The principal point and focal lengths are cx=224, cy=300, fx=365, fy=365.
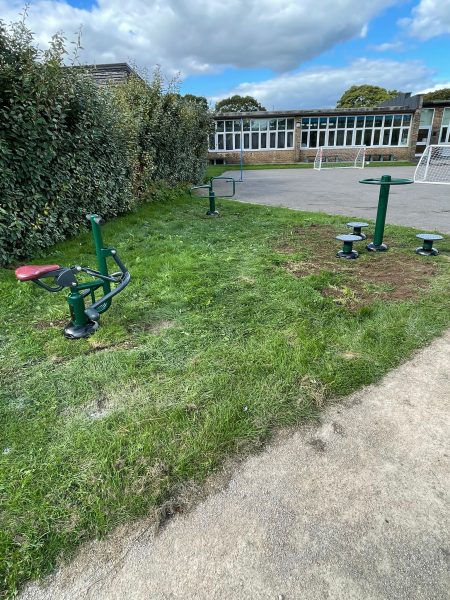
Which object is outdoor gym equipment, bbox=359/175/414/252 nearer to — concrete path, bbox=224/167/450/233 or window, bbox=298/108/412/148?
concrete path, bbox=224/167/450/233

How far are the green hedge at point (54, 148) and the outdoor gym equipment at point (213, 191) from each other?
1.90 m

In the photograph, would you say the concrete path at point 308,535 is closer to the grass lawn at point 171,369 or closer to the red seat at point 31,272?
the grass lawn at point 171,369

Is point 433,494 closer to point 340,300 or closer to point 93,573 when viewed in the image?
point 93,573

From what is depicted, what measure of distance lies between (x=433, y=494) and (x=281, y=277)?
→ 3.05 metres

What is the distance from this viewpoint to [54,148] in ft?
18.4

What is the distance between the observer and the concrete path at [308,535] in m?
1.40

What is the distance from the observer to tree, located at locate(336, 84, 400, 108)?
60562 mm

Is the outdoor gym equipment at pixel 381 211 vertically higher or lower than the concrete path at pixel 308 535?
higher

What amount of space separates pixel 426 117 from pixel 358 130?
6029 mm

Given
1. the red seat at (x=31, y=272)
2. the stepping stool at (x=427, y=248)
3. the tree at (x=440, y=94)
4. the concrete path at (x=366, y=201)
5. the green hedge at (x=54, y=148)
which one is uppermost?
the tree at (x=440, y=94)

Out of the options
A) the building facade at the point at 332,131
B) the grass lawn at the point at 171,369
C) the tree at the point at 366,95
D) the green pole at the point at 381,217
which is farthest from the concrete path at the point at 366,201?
the tree at the point at 366,95

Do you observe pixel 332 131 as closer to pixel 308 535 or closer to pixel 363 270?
pixel 363 270

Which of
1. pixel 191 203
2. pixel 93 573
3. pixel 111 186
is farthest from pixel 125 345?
pixel 191 203

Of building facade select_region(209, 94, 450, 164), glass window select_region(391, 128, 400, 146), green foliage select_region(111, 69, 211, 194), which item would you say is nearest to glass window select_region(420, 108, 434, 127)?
building facade select_region(209, 94, 450, 164)
